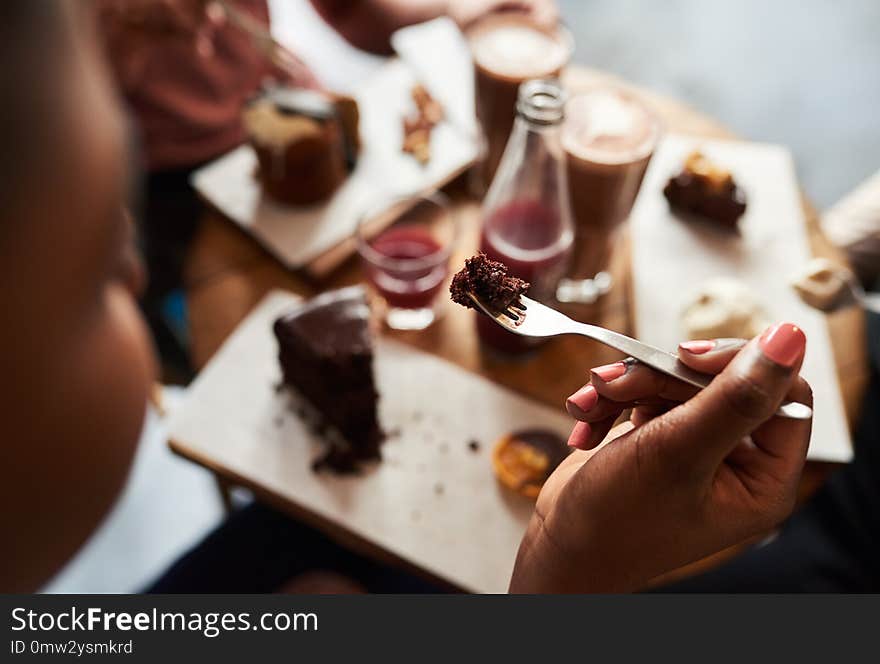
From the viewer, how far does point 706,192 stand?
1005mm

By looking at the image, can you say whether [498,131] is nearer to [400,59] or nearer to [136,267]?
[400,59]

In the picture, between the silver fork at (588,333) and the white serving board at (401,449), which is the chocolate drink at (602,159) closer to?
the white serving board at (401,449)

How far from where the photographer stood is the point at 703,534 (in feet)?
1.41

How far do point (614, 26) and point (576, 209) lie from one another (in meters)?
1.87

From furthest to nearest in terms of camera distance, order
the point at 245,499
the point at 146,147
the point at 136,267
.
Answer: the point at 245,499 → the point at 146,147 → the point at 136,267

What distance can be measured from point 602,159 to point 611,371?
0.46m

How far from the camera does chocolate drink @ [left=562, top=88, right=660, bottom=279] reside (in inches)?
32.9

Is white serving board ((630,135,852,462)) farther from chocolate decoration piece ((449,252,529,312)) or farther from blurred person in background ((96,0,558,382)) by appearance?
chocolate decoration piece ((449,252,529,312))

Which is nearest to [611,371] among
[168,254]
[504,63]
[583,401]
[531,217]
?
[583,401]

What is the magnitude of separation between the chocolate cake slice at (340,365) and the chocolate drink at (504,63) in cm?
34

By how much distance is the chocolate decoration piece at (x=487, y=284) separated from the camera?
40 centimetres

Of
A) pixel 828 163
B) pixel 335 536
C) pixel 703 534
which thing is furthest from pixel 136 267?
pixel 828 163

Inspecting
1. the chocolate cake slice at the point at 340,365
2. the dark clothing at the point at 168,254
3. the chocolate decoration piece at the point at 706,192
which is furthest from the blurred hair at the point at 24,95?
the chocolate decoration piece at the point at 706,192

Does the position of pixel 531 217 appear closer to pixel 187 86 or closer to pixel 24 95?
pixel 24 95
